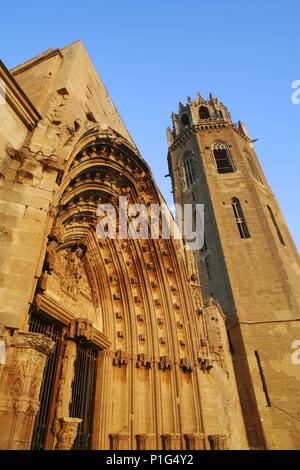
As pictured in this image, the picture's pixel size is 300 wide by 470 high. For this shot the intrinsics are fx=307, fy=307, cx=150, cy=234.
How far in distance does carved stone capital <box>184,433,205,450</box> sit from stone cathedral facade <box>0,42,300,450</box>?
Answer: 27 mm

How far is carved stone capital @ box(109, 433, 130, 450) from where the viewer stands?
20.3 ft

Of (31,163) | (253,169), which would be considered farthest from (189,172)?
(31,163)

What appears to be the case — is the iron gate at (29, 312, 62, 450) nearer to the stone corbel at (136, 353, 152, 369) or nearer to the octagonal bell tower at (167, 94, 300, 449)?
the stone corbel at (136, 353, 152, 369)

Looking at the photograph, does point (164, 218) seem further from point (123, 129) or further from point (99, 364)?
point (99, 364)

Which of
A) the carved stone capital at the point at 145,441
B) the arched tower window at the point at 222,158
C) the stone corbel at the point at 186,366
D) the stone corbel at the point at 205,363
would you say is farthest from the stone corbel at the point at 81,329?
the arched tower window at the point at 222,158

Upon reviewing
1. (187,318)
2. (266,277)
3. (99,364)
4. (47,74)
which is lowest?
(99,364)

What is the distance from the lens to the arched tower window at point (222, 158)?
65.6ft

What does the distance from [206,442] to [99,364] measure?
2.90 meters

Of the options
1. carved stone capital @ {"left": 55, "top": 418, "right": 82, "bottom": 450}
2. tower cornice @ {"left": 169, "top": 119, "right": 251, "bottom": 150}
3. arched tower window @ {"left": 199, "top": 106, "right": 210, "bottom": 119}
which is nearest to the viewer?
carved stone capital @ {"left": 55, "top": 418, "right": 82, "bottom": 450}

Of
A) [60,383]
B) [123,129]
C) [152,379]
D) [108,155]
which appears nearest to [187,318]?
[152,379]

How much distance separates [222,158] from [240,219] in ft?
17.9

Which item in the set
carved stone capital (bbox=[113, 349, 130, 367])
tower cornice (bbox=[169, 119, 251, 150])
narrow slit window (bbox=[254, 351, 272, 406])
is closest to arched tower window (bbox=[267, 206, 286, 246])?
tower cornice (bbox=[169, 119, 251, 150])

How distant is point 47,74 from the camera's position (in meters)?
6.01

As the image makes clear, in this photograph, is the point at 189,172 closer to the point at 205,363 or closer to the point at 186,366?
the point at 205,363
